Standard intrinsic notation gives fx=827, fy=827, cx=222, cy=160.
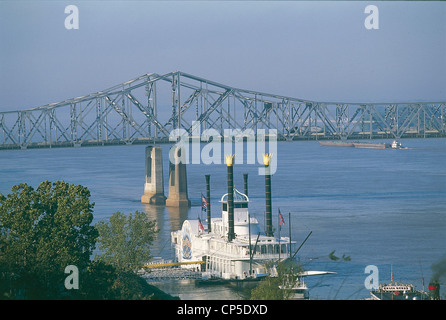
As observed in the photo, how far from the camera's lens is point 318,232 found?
6500cm

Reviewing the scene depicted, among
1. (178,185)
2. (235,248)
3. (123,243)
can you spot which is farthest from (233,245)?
(178,185)

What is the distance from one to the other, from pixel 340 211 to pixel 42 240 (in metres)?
51.5

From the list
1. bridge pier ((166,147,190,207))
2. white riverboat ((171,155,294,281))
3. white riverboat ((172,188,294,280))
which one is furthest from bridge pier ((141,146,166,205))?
white riverboat ((172,188,294,280))

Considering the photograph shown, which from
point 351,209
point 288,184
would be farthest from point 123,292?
point 288,184

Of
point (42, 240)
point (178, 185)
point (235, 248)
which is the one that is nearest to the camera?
point (42, 240)

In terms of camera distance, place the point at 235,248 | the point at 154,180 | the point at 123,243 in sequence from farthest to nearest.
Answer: the point at 154,180, the point at 235,248, the point at 123,243

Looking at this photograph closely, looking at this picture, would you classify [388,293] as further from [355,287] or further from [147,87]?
[147,87]

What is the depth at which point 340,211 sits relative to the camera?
266ft

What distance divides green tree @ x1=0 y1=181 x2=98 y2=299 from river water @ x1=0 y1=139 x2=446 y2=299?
10010 mm

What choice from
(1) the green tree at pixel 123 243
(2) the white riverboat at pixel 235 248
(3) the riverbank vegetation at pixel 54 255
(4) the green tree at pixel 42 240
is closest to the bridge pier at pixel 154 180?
(2) the white riverboat at pixel 235 248

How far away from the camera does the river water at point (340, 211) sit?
4856 centimetres

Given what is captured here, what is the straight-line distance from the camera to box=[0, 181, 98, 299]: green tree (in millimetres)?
30500

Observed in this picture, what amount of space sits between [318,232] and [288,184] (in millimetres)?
50640

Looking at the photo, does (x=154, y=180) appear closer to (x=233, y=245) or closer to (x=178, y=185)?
(x=178, y=185)
